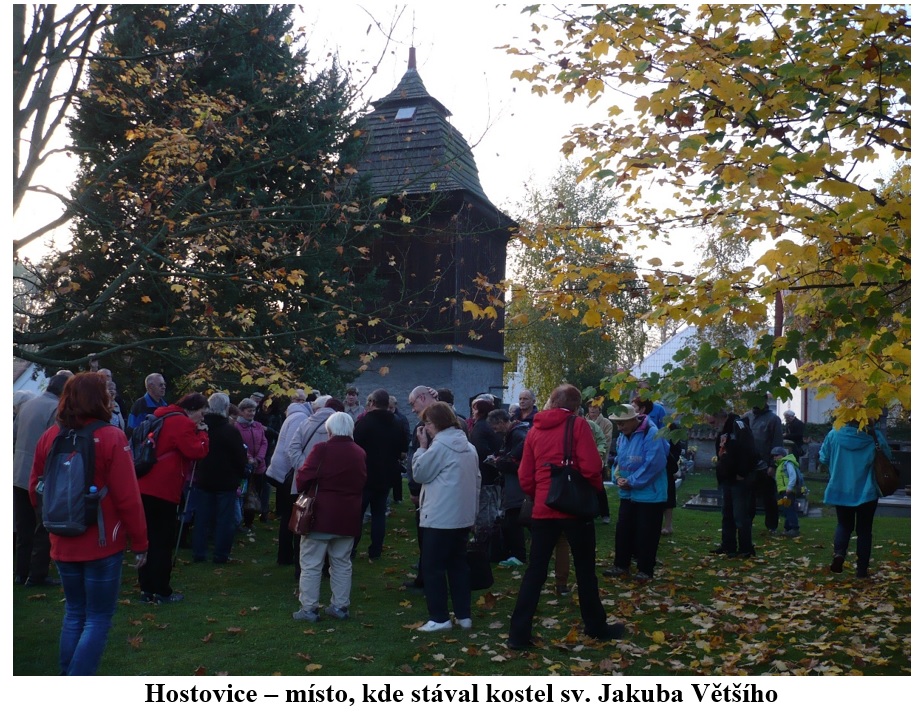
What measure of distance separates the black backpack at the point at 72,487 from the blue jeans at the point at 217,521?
4.81 meters

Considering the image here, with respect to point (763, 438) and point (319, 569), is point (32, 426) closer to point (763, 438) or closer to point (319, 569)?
point (319, 569)

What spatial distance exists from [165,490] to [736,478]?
673 cm

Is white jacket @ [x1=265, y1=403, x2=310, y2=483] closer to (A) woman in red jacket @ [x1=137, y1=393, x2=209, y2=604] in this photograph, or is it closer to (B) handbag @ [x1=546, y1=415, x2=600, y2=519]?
(A) woman in red jacket @ [x1=137, y1=393, x2=209, y2=604]

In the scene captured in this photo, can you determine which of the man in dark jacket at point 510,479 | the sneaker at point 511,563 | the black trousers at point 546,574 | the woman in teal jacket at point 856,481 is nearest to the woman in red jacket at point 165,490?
the man in dark jacket at point 510,479

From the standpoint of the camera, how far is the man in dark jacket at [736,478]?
34.9ft

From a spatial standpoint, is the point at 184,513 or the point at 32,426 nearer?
the point at 32,426

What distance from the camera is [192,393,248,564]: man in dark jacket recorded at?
31.3 ft

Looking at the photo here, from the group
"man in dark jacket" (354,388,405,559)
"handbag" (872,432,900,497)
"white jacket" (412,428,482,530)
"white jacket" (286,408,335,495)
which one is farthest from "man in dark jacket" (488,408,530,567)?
"handbag" (872,432,900,497)

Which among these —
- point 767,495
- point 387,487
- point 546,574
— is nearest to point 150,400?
point 387,487

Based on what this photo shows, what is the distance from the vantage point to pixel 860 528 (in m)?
9.59

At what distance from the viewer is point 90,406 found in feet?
16.8

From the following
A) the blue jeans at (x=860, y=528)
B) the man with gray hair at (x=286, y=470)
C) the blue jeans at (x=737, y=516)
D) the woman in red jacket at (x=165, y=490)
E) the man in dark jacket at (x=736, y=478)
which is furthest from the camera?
the blue jeans at (x=737, y=516)

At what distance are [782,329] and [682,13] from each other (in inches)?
105

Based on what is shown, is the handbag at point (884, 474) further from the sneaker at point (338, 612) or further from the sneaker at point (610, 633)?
the sneaker at point (338, 612)
